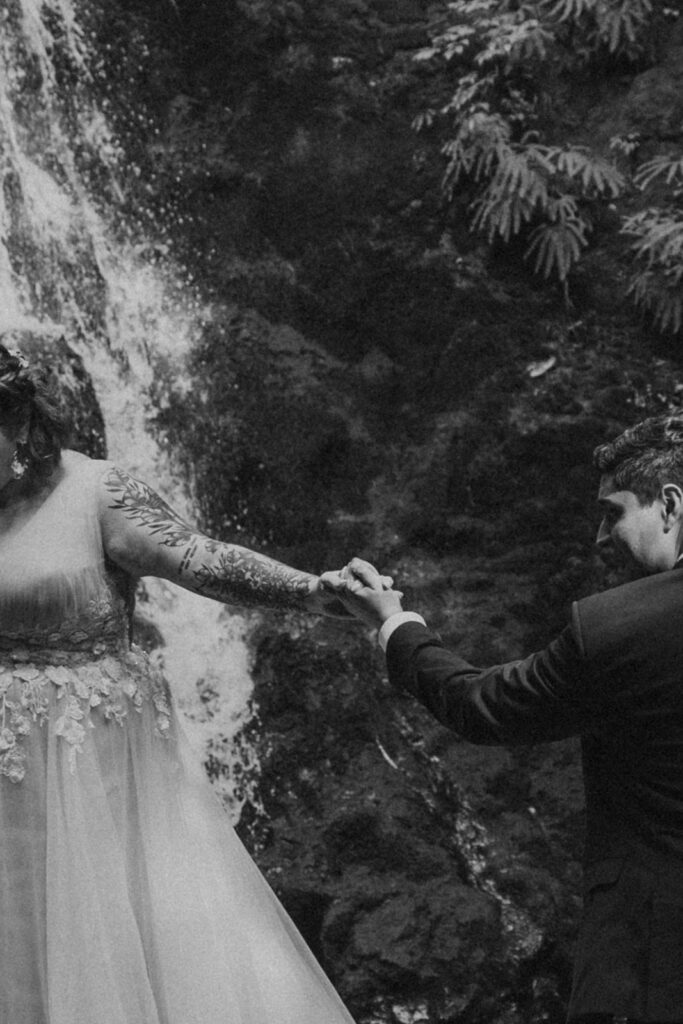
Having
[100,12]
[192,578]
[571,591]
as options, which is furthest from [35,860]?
[100,12]

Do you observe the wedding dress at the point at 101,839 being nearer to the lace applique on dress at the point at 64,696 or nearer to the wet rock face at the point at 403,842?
the lace applique on dress at the point at 64,696

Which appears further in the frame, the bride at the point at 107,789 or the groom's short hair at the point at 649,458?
the bride at the point at 107,789

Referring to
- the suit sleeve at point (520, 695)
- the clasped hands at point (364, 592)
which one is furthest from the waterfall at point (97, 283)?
the suit sleeve at point (520, 695)

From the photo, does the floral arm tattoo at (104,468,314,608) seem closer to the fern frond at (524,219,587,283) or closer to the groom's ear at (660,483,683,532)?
the groom's ear at (660,483,683,532)

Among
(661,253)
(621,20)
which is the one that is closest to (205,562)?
(661,253)

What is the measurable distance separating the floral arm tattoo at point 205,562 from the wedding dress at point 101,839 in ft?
0.29

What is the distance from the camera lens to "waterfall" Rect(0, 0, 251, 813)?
534 cm

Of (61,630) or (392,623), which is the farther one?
(61,630)

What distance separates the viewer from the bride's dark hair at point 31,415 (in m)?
2.89

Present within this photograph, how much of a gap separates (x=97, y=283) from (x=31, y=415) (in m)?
3.17

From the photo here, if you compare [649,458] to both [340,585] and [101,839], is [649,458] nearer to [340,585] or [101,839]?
[340,585]

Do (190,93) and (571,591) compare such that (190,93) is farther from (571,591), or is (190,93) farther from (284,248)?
(571,591)

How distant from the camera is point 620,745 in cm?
230

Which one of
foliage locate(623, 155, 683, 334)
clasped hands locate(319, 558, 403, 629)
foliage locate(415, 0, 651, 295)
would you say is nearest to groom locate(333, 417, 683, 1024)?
clasped hands locate(319, 558, 403, 629)
